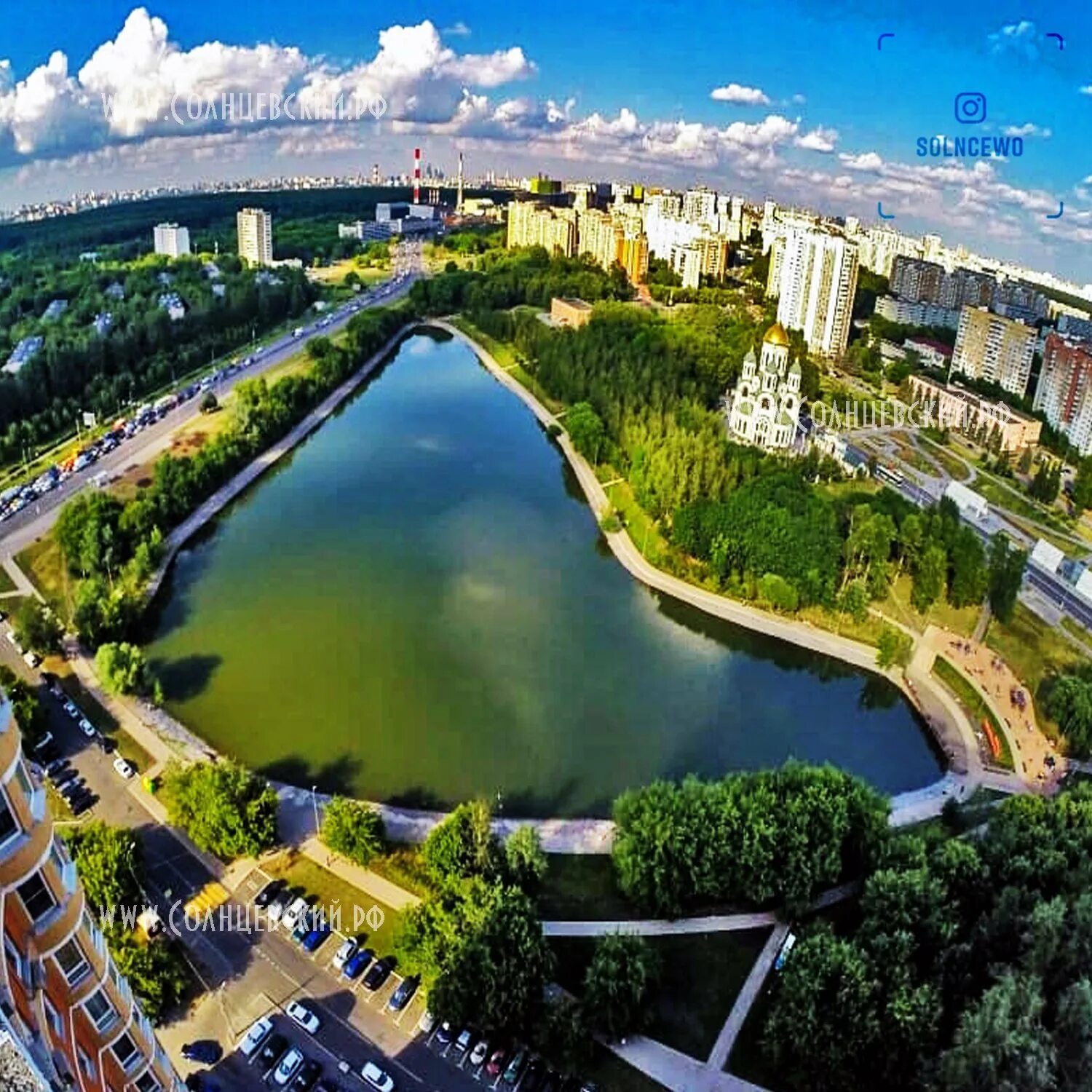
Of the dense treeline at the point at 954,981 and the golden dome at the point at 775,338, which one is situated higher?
the golden dome at the point at 775,338

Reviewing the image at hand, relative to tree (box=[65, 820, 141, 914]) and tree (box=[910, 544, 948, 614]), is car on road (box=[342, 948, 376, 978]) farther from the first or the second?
tree (box=[910, 544, 948, 614])

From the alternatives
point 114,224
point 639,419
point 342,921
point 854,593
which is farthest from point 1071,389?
point 114,224

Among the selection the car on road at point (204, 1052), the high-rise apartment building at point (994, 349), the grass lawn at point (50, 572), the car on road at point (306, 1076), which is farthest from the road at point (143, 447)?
the high-rise apartment building at point (994, 349)

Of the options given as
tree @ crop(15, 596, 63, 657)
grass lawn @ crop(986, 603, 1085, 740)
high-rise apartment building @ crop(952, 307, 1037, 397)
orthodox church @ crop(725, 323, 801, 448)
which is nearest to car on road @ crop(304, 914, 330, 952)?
tree @ crop(15, 596, 63, 657)

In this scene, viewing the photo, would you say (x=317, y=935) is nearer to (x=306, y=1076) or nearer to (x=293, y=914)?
(x=293, y=914)

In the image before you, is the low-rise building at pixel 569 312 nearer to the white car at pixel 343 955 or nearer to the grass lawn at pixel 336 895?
the grass lawn at pixel 336 895

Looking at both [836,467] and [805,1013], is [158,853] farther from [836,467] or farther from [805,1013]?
[836,467]
